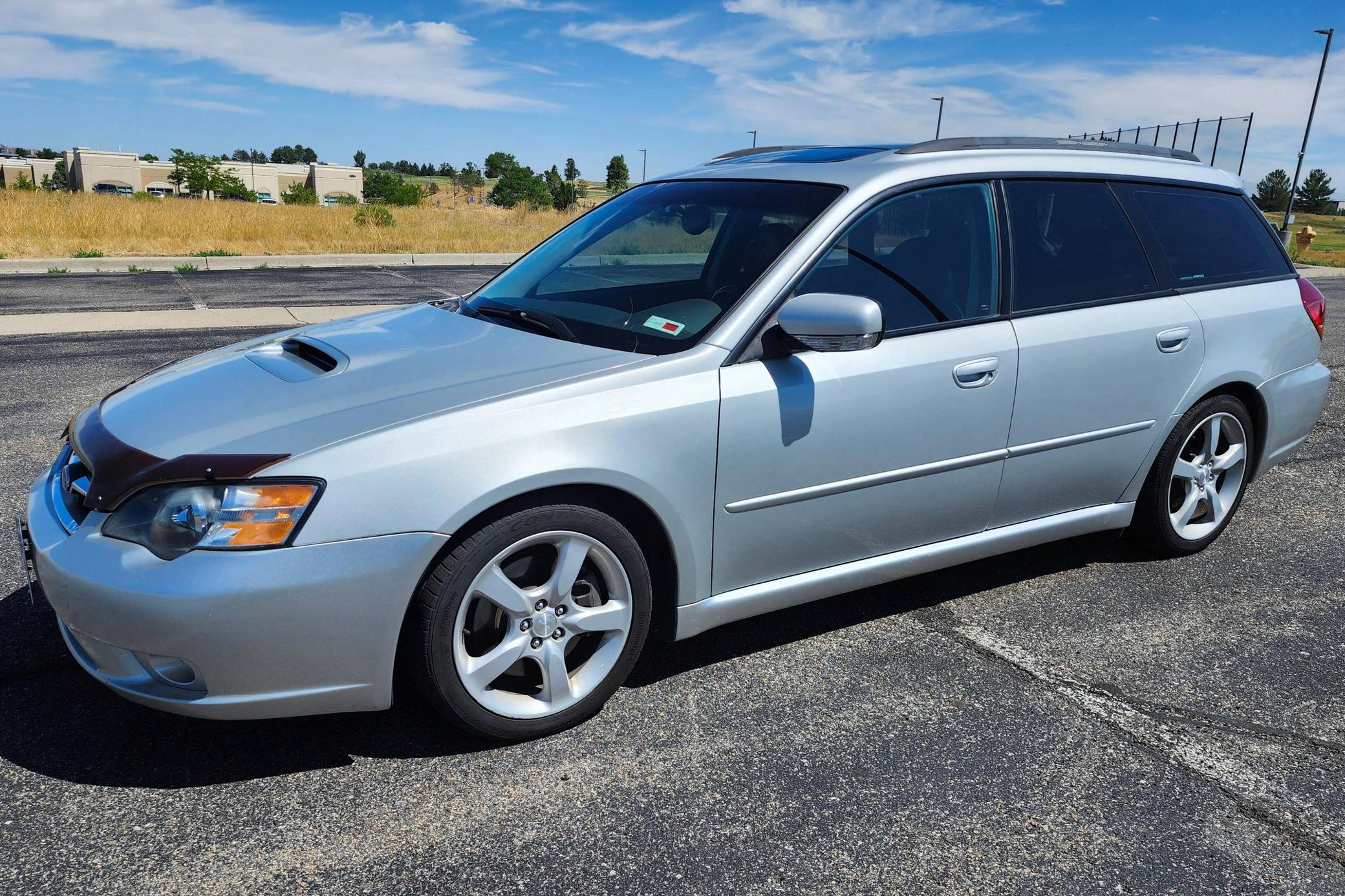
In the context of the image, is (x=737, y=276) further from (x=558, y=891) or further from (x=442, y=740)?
(x=558, y=891)

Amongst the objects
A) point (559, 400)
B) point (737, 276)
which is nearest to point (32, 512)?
point (559, 400)

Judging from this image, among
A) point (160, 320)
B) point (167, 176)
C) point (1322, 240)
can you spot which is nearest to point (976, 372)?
point (160, 320)

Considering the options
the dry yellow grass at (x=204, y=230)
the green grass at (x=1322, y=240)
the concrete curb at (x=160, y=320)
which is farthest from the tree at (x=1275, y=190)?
the concrete curb at (x=160, y=320)

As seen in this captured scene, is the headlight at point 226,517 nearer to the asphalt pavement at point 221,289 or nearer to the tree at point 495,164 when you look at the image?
the asphalt pavement at point 221,289

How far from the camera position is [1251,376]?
4203 mm

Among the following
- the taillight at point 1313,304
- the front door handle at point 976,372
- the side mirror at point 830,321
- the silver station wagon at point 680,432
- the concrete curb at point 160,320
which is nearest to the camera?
the silver station wagon at point 680,432

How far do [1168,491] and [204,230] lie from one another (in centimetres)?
1935

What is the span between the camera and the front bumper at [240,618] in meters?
2.30

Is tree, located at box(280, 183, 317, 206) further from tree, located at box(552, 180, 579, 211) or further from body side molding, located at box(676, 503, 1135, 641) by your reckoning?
body side molding, located at box(676, 503, 1135, 641)

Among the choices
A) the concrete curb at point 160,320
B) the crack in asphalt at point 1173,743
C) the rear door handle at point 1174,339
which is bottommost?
the crack in asphalt at point 1173,743

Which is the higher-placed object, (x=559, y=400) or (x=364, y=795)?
(x=559, y=400)

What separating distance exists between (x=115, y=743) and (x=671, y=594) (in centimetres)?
160

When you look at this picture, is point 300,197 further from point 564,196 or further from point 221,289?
point 221,289

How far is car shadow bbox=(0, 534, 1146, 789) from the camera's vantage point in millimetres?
2617
